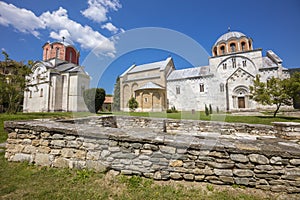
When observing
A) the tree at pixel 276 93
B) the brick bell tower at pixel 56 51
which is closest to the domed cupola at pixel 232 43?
the tree at pixel 276 93

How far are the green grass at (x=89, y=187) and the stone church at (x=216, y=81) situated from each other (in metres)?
16.3

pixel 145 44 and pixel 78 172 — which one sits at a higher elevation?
pixel 145 44

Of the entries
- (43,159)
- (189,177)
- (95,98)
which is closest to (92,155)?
(43,159)

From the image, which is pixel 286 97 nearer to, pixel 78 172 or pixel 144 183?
pixel 144 183

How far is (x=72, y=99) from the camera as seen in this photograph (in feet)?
60.3

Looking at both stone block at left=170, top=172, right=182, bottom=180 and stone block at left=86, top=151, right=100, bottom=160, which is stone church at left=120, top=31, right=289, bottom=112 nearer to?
stone block at left=86, top=151, right=100, bottom=160

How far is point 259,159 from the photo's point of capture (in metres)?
2.05

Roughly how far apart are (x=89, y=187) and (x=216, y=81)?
2272cm

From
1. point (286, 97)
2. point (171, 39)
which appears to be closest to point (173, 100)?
point (286, 97)

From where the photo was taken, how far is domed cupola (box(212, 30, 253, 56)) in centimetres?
2128

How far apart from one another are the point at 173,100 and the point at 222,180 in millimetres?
21477

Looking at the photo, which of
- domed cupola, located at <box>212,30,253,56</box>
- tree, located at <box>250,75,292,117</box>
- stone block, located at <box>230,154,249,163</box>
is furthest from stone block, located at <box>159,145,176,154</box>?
domed cupola, located at <box>212,30,253,56</box>

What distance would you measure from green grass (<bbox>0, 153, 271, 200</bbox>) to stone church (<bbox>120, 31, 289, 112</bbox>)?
53.3 feet

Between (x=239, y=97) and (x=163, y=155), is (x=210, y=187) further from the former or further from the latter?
(x=239, y=97)
